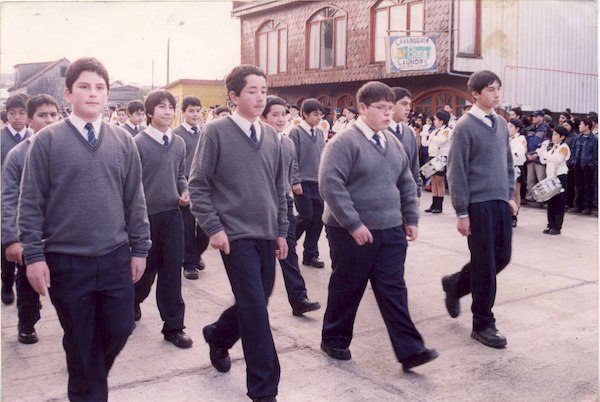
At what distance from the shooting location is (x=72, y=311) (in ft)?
10.3

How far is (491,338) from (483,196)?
3.29 ft

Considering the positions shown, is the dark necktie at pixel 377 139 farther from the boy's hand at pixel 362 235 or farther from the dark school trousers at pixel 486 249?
the dark school trousers at pixel 486 249

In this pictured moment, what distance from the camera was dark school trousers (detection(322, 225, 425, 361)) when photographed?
4242 millimetres

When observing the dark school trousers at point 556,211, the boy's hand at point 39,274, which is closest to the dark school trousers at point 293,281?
the boy's hand at point 39,274

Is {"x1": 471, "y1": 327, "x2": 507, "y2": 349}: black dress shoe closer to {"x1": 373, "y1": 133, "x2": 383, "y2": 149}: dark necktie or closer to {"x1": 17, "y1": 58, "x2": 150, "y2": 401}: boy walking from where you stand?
{"x1": 373, "y1": 133, "x2": 383, "y2": 149}: dark necktie

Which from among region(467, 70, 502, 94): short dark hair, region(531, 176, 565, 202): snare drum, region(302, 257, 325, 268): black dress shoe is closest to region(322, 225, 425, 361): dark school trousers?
region(467, 70, 502, 94): short dark hair

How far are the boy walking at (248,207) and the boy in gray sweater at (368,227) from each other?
482 millimetres

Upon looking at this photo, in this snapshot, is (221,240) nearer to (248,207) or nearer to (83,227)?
(248,207)

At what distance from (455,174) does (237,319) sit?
1932 millimetres

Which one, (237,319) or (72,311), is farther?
(237,319)

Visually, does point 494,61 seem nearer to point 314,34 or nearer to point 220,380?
point 314,34

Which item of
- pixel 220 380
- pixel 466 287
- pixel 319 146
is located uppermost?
pixel 319 146

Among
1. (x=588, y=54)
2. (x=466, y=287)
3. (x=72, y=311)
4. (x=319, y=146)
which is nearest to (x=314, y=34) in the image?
(x=588, y=54)

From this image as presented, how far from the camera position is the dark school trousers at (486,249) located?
487 cm
